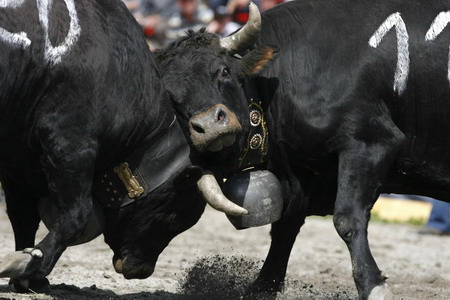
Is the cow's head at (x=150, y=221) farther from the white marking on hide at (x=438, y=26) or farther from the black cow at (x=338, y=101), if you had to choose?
the white marking on hide at (x=438, y=26)

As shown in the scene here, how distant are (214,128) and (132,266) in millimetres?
1096

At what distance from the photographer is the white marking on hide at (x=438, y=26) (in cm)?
638

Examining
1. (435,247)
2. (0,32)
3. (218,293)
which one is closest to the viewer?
(0,32)

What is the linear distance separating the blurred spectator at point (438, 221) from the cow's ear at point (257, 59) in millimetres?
5755

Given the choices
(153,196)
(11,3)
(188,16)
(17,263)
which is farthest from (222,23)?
(17,263)

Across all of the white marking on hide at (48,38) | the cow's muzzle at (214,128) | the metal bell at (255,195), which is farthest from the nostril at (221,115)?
the white marking on hide at (48,38)

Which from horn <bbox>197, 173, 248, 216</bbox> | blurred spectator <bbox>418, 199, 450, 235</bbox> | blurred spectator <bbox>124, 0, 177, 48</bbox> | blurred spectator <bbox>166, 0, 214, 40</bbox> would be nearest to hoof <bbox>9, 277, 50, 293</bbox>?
horn <bbox>197, 173, 248, 216</bbox>

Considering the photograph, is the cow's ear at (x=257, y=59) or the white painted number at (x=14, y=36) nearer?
the white painted number at (x=14, y=36)

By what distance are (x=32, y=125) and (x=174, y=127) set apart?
898 millimetres

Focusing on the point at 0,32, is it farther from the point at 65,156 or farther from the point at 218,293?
the point at 218,293

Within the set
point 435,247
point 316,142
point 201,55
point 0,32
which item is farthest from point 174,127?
point 435,247

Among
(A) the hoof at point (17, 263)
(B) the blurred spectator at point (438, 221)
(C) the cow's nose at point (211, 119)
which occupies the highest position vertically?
(C) the cow's nose at point (211, 119)

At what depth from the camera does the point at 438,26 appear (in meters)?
6.41

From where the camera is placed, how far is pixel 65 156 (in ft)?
18.8
